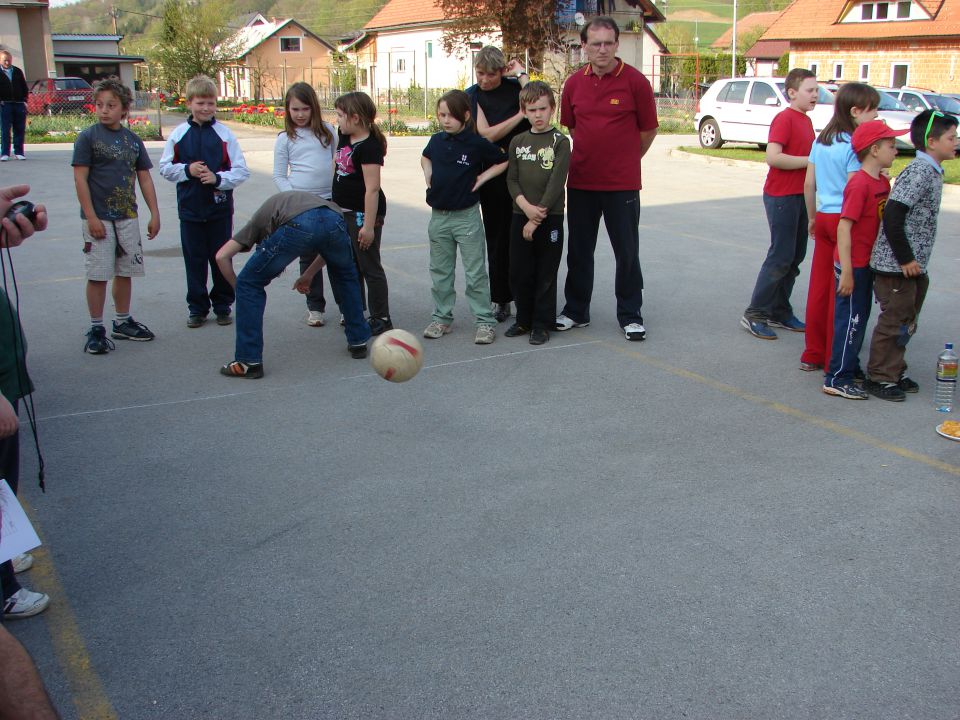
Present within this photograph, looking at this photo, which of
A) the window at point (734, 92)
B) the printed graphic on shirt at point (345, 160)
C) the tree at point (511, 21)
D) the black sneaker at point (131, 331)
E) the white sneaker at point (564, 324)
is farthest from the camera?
the tree at point (511, 21)

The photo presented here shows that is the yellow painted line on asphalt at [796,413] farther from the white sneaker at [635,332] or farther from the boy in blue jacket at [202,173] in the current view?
the boy in blue jacket at [202,173]

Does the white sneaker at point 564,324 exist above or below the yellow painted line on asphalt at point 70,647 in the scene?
above

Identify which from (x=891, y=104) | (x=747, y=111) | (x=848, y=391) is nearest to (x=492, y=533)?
(x=848, y=391)

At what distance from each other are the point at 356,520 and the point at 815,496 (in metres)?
2.21

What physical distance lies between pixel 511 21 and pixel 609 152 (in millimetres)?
34496

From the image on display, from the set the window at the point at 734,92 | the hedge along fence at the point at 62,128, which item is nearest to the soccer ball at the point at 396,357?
the window at the point at 734,92

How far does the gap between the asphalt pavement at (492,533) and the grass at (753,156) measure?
12955 mm

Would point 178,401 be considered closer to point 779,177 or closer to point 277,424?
point 277,424

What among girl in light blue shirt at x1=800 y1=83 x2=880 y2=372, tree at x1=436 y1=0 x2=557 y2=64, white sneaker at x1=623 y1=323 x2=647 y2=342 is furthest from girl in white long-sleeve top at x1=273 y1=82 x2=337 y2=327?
tree at x1=436 y1=0 x2=557 y2=64

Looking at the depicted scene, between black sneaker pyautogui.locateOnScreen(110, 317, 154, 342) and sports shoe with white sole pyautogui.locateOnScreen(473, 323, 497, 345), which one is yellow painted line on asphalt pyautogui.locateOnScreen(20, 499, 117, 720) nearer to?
black sneaker pyautogui.locateOnScreen(110, 317, 154, 342)

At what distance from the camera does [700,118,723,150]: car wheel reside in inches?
949

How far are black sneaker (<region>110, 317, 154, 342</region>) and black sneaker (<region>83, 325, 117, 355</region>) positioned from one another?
30 centimetres

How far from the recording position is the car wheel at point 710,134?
24109mm

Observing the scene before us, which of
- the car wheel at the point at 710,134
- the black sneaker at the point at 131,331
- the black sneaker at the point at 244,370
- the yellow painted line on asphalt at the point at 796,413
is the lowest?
the yellow painted line on asphalt at the point at 796,413
